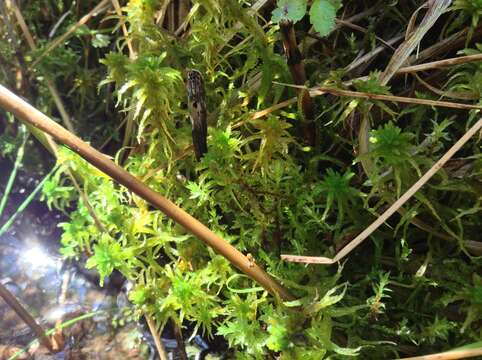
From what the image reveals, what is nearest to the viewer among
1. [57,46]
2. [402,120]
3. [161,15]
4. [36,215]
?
[402,120]

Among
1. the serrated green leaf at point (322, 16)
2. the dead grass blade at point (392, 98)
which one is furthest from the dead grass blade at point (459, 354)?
the serrated green leaf at point (322, 16)

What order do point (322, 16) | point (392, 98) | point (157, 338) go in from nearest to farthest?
point (322, 16) → point (392, 98) → point (157, 338)

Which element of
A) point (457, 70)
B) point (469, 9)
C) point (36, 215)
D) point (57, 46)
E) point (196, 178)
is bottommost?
point (36, 215)

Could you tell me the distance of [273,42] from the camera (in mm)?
1000

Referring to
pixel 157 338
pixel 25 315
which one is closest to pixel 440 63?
pixel 157 338

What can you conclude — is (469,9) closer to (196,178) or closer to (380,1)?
(380,1)

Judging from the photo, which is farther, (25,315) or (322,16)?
(25,315)

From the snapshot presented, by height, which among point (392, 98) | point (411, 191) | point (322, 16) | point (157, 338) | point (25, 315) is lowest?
point (157, 338)

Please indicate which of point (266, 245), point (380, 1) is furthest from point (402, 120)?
point (266, 245)

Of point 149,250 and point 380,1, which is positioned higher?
point 380,1

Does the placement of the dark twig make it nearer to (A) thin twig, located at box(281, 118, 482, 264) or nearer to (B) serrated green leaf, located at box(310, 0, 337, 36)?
(B) serrated green leaf, located at box(310, 0, 337, 36)

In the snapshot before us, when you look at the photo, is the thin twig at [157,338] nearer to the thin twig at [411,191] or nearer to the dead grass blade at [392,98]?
the thin twig at [411,191]

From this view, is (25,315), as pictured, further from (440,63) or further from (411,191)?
(440,63)

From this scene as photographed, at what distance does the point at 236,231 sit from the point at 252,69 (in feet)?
1.20
